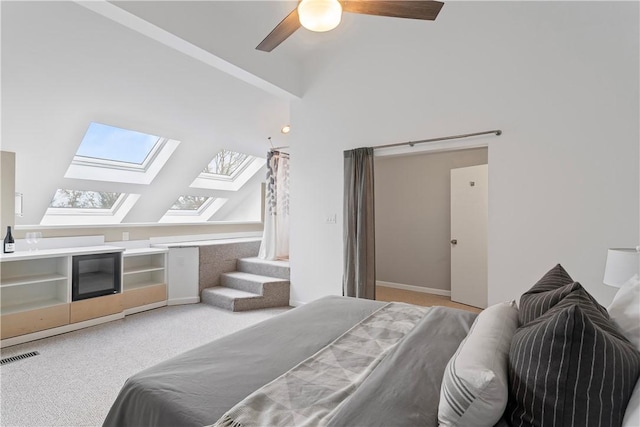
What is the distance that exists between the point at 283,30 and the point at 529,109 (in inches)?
87.8

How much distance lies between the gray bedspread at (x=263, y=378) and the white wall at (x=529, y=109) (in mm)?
1631

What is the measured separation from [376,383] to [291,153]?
365 cm

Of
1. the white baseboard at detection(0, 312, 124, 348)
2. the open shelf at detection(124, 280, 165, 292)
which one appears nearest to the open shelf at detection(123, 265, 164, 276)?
the open shelf at detection(124, 280, 165, 292)

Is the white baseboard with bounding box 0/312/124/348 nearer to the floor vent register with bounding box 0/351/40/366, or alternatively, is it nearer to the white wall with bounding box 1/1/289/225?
the floor vent register with bounding box 0/351/40/366

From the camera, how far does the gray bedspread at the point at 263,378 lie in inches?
41.2

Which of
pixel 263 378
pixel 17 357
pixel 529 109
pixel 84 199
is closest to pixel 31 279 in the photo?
pixel 17 357

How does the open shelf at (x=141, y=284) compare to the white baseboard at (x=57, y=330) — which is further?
the open shelf at (x=141, y=284)

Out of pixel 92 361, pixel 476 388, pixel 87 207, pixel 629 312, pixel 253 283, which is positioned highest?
pixel 87 207

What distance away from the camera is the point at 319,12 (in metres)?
1.76

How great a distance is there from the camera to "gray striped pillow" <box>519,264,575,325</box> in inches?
51.7

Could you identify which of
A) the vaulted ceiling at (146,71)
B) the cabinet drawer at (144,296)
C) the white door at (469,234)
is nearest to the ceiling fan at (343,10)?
the vaulted ceiling at (146,71)

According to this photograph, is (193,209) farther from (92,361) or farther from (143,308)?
(92,361)

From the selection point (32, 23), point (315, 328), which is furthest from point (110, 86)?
point (315, 328)

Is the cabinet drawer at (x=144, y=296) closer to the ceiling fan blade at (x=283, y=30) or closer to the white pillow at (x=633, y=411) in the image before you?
the ceiling fan blade at (x=283, y=30)
